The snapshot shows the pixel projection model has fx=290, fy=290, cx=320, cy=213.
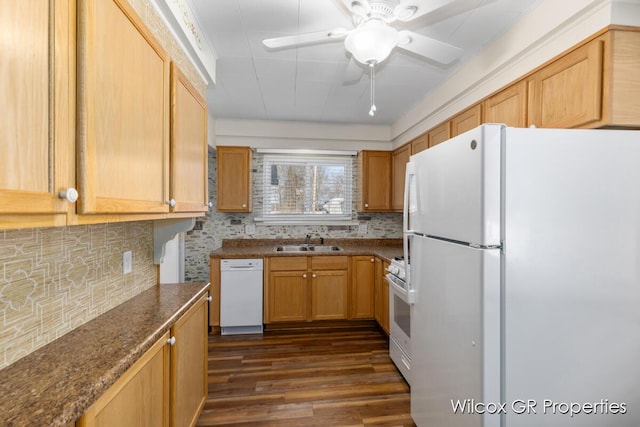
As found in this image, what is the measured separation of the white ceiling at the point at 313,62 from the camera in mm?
1652

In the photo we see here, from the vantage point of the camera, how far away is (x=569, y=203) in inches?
46.3

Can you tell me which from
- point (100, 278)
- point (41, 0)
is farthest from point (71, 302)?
point (41, 0)

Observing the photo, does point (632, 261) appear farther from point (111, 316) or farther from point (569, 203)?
point (111, 316)

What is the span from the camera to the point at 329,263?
133 inches

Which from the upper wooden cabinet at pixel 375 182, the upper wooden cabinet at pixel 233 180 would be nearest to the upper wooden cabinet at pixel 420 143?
the upper wooden cabinet at pixel 375 182

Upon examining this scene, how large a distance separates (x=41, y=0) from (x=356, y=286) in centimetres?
323

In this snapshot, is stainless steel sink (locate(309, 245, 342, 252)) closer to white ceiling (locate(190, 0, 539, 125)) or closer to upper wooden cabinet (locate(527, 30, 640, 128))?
white ceiling (locate(190, 0, 539, 125))

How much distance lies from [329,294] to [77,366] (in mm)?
2644

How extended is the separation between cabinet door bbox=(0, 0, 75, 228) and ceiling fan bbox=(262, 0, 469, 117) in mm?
936

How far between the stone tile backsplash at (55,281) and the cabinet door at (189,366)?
0.37m

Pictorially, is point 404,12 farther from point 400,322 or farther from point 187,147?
point 400,322

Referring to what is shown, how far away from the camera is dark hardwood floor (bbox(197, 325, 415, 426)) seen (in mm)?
1948

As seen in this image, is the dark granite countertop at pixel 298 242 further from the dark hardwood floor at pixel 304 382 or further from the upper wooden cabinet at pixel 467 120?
the upper wooden cabinet at pixel 467 120

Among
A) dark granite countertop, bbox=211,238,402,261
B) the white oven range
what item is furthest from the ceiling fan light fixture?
dark granite countertop, bbox=211,238,402,261
